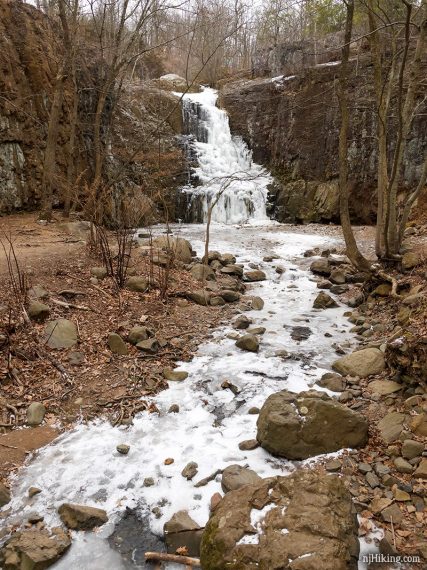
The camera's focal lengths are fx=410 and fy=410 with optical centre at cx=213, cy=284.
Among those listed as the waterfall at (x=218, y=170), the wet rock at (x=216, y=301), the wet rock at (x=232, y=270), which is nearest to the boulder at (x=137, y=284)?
the wet rock at (x=216, y=301)

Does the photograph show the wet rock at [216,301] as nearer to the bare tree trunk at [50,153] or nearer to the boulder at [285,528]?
the boulder at [285,528]

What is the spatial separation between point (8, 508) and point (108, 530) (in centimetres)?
76

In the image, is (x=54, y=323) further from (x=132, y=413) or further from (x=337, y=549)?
(x=337, y=549)

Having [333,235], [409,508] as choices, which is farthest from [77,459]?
Answer: [333,235]

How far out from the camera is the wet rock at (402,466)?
3.01m

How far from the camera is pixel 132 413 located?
406 centimetres

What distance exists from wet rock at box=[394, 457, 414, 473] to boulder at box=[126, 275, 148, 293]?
4.53 meters

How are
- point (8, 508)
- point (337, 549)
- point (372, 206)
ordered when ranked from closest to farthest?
point (337, 549), point (8, 508), point (372, 206)

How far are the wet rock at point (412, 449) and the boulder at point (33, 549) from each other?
8.17 ft

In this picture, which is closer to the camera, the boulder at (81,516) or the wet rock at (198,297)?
the boulder at (81,516)

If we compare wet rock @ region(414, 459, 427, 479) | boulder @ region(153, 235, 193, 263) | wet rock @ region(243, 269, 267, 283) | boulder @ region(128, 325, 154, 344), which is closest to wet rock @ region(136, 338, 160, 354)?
boulder @ region(128, 325, 154, 344)

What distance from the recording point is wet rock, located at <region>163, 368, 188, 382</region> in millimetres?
4699

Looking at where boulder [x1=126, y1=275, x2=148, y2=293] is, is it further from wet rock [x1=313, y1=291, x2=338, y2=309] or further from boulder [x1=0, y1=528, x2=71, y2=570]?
boulder [x1=0, y1=528, x2=71, y2=570]

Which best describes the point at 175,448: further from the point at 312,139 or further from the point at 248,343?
the point at 312,139
